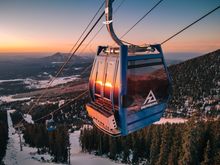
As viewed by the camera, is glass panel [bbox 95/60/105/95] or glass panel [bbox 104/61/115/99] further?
glass panel [bbox 95/60/105/95]

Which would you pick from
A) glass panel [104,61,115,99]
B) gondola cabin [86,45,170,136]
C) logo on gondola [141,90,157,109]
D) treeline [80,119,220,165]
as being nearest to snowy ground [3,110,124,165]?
treeline [80,119,220,165]

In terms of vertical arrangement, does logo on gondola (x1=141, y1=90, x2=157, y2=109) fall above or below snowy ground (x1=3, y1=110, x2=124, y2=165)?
above

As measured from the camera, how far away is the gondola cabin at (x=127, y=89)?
8926mm

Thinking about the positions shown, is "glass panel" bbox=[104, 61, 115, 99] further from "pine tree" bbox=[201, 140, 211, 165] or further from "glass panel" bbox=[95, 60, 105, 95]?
"pine tree" bbox=[201, 140, 211, 165]

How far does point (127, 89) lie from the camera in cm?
888

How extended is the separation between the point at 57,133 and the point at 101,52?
65.6 meters

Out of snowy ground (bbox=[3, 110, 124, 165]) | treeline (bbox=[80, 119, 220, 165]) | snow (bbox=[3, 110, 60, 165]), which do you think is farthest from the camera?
snowy ground (bbox=[3, 110, 124, 165])

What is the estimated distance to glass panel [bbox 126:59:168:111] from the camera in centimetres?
904

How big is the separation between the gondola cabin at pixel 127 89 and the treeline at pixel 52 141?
64177 millimetres

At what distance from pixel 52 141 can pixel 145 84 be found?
7110 cm

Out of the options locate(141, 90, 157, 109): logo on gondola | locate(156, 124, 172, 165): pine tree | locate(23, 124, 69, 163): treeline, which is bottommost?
locate(23, 124, 69, 163): treeline

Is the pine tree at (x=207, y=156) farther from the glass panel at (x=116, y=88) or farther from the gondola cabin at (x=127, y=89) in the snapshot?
the glass panel at (x=116, y=88)

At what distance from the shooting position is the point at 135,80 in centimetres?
911

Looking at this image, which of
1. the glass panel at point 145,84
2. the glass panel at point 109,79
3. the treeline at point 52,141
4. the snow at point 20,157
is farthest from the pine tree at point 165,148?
the glass panel at point 109,79
